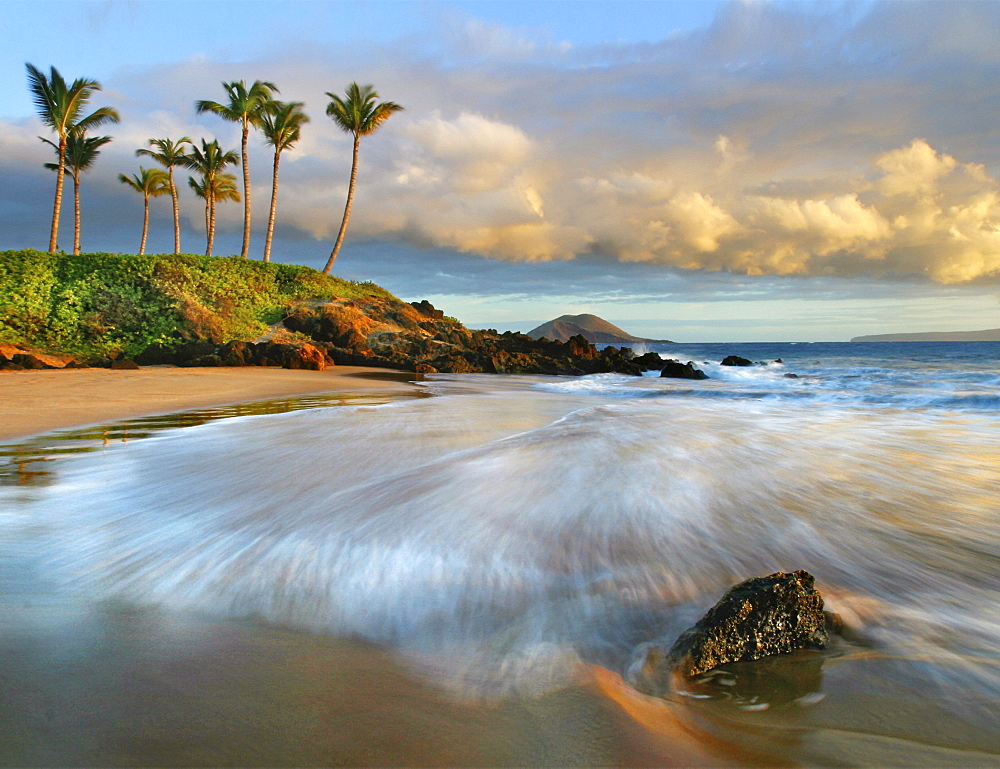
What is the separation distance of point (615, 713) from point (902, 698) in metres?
1.06

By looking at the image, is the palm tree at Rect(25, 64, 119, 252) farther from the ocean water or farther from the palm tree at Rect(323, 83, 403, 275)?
the ocean water

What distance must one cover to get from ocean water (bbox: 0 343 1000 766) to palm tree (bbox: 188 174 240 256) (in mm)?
31894

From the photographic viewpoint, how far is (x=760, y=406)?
41.4ft

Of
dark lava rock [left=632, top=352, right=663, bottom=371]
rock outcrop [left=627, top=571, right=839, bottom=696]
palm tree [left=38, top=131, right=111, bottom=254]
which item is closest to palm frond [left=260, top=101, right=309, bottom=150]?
palm tree [left=38, top=131, right=111, bottom=254]

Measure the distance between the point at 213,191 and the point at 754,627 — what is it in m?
42.2

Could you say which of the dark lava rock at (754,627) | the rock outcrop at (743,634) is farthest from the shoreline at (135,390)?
the dark lava rock at (754,627)

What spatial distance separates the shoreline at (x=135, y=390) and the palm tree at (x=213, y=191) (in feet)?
67.2

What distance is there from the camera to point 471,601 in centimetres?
280

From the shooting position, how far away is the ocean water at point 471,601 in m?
1.72

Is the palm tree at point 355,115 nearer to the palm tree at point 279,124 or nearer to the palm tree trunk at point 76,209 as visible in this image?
the palm tree at point 279,124

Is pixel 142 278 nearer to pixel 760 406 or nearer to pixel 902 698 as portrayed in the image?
pixel 760 406

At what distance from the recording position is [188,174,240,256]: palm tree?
110 ft

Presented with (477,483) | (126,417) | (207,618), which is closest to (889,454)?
(477,483)

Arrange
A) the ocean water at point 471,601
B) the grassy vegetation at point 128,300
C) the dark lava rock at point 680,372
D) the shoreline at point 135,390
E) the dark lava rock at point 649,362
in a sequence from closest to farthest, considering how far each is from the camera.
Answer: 1. the ocean water at point 471,601
2. the shoreline at point 135,390
3. the grassy vegetation at point 128,300
4. the dark lava rock at point 680,372
5. the dark lava rock at point 649,362
